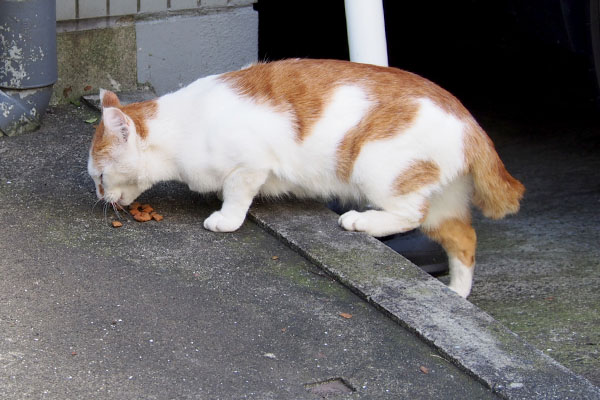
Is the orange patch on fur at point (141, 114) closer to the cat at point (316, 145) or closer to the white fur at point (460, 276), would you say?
the cat at point (316, 145)

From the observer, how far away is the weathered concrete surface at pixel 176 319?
2541mm

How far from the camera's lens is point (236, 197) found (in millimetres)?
3545

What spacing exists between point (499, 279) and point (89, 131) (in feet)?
7.19

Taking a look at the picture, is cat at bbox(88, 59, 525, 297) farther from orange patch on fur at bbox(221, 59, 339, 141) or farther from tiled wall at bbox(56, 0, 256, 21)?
tiled wall at bbox(56, 0, 256, 21)

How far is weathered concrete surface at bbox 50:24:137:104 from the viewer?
485cm

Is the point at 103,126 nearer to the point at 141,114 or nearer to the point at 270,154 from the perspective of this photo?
the point at 141,114

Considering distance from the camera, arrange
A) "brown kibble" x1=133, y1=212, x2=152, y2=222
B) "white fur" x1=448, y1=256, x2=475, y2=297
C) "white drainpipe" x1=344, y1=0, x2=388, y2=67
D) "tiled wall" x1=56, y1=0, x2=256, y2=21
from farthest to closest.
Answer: "tiled wall" x1=56, y1=0, x2=256, y2=21 < "white drainpipe" x1=344, y1=0, x2=388, y2=67 < "white fur" x1=448, y1=256, x2=475, y2=297 < "brown kibble" x1=133, y1=212, x2=152, y2=222

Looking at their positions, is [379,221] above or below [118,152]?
below

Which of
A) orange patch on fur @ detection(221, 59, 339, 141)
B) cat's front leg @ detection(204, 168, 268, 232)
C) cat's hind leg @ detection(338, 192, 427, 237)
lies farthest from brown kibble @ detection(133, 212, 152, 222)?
cat's hind leg @ detection(338, 192, 427, 237)

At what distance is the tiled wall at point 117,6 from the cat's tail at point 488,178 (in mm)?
2204

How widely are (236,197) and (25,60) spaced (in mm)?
1488

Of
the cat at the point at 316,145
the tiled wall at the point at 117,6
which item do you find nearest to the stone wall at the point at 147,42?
the tiled wall at the point at 117,6

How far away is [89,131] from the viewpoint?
177 inches

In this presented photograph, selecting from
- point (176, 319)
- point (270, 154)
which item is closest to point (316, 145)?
point (270, 154)
